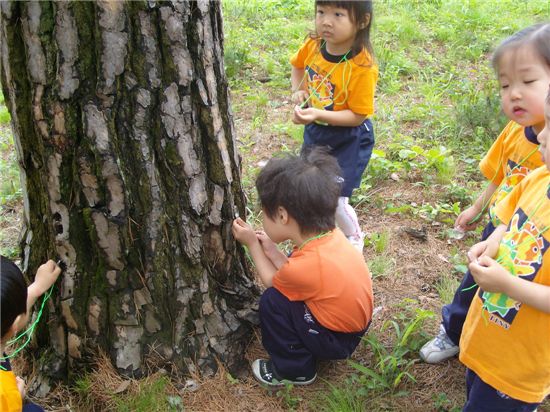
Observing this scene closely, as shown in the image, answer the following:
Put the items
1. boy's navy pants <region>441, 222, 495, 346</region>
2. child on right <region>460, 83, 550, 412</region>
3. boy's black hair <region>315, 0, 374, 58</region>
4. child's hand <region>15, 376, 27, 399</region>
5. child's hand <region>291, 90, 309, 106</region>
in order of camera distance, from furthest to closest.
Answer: child's hand <region>291, 90, 309, 106</region>
boy's black hair <region>315, 0, 374, 58</region>
boy's navy pants <region>441, 222, 495, 346</region>
child's hand <region>15, 376, 27, 399</region>
child on right <region>460, 83, 550, 412</region>

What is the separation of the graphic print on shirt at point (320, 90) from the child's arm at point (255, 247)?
1.00 meters

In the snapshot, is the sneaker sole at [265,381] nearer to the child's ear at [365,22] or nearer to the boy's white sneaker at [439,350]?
the boy's white sneaker at [439,350]

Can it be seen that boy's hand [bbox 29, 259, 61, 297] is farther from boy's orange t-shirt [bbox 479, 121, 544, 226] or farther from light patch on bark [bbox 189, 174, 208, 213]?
boy's orange t-shirt [bbox 479, 121, 544, 226]

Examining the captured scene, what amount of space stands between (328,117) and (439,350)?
1.32 meters

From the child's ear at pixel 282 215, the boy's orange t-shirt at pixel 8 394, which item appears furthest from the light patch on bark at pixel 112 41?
the boy's orange t-shirt at pixel 8 394

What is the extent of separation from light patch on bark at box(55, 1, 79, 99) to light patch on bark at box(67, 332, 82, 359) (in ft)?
3.48

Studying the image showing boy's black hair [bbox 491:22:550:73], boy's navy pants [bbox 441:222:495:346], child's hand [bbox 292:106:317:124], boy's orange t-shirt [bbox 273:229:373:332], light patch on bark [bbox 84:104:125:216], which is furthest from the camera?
child's hand [bbox 292:106:317:124]

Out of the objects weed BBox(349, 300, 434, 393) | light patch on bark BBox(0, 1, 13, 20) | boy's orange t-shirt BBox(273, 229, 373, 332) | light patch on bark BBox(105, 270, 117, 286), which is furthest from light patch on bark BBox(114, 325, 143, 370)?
light patch on bark BBox(0, 1, 13, 20)

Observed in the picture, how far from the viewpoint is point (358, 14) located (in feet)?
9.01

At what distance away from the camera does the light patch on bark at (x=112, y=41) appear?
5.58ft

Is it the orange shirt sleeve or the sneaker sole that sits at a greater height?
the orange shirt sleeve

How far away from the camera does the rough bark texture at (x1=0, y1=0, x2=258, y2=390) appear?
175 cm

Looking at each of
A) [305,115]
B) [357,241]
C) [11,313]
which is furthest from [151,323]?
[357,241]

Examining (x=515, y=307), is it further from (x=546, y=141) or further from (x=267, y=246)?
(x=267, y=246)
